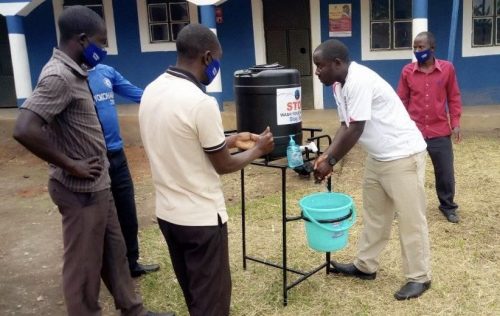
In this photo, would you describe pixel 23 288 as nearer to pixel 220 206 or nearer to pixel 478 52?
pixel 220 206

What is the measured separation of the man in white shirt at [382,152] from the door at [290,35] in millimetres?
6763

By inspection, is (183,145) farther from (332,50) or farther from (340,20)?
(340,20)

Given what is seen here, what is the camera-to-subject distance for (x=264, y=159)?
3.26 m

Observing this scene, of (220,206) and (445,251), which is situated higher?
(220,206)

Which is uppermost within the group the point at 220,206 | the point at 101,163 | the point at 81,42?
the point at 81,42

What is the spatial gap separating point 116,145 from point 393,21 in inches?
287

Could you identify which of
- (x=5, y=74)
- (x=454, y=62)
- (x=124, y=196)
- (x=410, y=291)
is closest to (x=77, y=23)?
(x=124, y=196)

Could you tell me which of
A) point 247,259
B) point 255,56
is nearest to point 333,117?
point 255,56

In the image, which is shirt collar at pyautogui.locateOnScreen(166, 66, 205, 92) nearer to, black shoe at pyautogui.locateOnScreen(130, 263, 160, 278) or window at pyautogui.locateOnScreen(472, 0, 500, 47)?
black shoe at pyautogui.locateOnScreen(130, 263, 160, 278)

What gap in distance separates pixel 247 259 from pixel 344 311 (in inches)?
39.8

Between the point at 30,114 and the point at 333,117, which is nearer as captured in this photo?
the point at 30,114

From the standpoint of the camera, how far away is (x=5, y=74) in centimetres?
1060

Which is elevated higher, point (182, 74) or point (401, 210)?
point (182, 74)

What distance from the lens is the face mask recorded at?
14.1 feet
